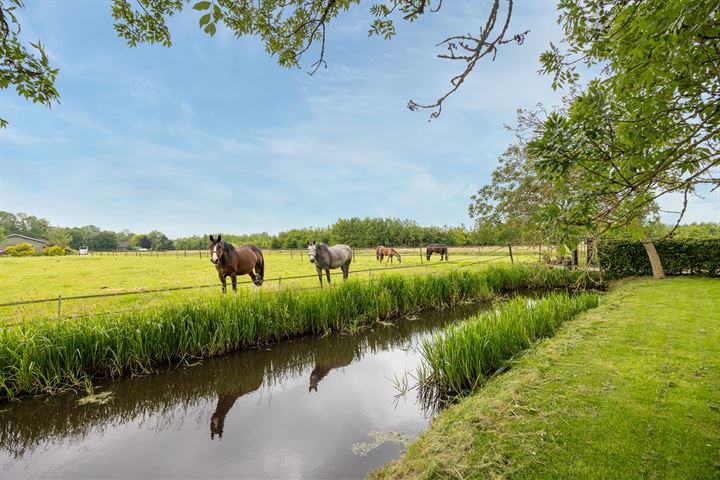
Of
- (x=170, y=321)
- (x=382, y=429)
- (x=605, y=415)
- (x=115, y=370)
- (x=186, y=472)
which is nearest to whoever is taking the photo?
(x=605, y=415)

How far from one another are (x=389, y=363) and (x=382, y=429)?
2.20m

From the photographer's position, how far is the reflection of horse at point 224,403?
4.00 m

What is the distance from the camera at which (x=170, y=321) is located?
5.81 meters

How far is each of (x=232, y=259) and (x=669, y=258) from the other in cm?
1627

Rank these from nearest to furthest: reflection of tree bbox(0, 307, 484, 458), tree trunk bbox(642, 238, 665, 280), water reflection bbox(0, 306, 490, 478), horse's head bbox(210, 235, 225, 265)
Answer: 1. water reflection bbox(0, 306, 490, 478)
2. reflection of tree bbox(0, 307, 484, 458)
3. horse's head bbox(210, 235, 225, 265)
4. tree trunk bbox(642, 238, 665, 280)

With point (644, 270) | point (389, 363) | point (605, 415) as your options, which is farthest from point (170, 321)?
point (644, 270)

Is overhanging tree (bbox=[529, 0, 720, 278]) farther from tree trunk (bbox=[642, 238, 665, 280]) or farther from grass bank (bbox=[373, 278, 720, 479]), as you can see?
tree trunk (bbox=[642, 238, 665, 280])

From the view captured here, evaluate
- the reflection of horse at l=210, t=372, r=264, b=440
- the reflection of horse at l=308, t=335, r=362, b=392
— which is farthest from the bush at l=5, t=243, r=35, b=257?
the reflection of horse at l=210, t=372, r=264, b=440

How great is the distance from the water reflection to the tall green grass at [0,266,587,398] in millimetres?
365

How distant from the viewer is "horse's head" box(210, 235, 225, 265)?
29.6 ft

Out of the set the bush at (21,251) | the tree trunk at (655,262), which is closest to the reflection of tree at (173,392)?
the tree trunk at (655,262)

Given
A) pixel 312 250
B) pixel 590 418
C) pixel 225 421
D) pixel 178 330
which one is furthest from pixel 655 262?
pixel 178 330

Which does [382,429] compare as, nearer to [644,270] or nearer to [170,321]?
[170,321]

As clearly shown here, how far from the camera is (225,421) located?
164 inches
